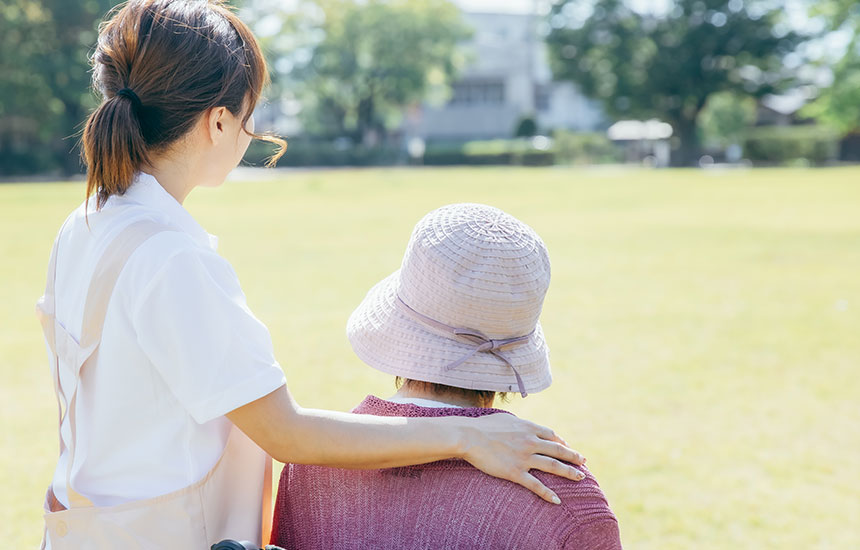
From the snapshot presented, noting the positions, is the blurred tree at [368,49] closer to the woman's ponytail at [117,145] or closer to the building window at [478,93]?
the building window at [478,93]

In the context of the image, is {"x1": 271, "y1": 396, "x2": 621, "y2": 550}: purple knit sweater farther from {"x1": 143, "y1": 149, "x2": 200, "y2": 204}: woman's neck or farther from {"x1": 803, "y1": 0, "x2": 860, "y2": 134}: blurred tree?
{"x1": 803, "y1": 0, "x2": 860, "y2": 134}: blurred tree

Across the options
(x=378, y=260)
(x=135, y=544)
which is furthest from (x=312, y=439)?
(x=378, y=260)

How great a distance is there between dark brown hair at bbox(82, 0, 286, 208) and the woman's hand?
0.69 metres

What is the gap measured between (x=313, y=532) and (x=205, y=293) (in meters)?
0.47

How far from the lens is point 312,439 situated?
1398 millimetres

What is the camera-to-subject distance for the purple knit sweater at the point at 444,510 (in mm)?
1327

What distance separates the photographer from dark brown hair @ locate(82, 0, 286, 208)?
143cm

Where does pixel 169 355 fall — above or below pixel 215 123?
below

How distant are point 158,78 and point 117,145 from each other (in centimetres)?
13

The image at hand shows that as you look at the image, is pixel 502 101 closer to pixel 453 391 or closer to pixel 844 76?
pixel 844 76

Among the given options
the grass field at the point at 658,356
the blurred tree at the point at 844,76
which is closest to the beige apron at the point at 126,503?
the grass field at the point at 658,356

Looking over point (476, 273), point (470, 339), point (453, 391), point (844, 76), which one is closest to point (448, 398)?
point (453, 391)

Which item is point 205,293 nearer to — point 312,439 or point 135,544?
point 312,439

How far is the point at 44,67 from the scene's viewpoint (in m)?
37.0
